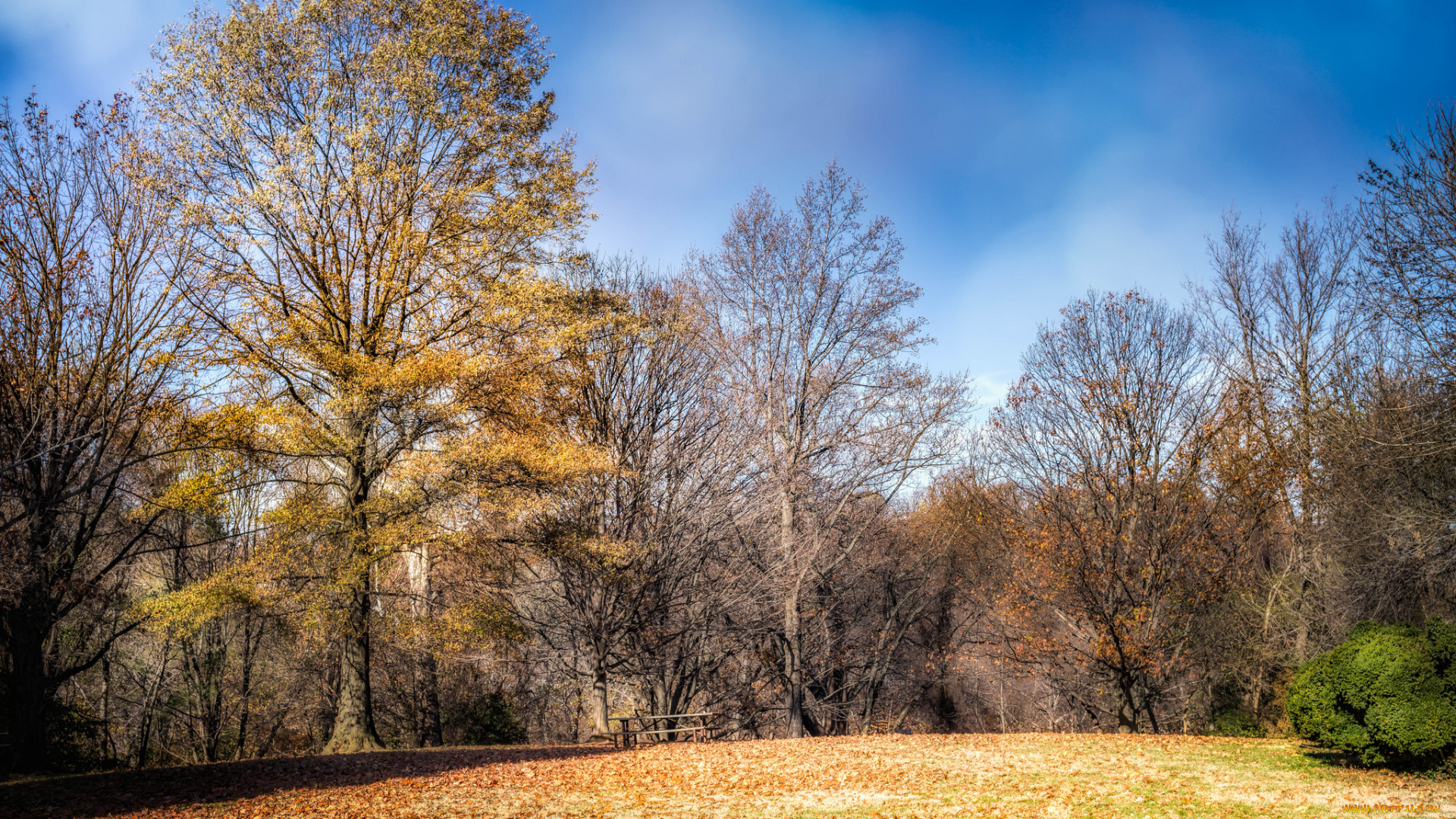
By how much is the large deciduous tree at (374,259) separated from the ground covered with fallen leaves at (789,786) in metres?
3.90

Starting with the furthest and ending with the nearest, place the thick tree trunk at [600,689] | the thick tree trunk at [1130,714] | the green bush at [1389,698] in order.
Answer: the thick tree trunk at [600,689], the thick tree trunk at [1130,714], the green bush at [1389,698]

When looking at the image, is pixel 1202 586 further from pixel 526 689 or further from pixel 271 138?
pixel 271 138

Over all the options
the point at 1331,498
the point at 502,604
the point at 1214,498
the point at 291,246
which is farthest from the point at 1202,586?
the point at 291,246

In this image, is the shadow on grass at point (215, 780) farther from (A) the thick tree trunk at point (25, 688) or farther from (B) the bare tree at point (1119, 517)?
(B) the bare tree at point (1119, 517)

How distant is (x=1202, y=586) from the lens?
56.0ft

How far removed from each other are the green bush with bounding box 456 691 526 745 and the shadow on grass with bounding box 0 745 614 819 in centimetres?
633

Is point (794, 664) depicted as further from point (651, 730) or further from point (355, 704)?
point (355, 704)

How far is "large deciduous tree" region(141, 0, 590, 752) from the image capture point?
1371cm

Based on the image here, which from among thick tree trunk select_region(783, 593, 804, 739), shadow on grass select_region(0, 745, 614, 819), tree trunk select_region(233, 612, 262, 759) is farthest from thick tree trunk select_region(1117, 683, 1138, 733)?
tree trunk select_region(233, 612, 262, 759)

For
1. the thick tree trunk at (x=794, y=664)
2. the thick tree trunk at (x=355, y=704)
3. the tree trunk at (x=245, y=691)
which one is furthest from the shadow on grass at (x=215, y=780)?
the tree trunk at (x=245, y=691)

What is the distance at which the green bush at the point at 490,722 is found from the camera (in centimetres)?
1930

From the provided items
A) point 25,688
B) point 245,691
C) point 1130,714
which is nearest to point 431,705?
point 245,691

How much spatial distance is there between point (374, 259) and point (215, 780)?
972cm

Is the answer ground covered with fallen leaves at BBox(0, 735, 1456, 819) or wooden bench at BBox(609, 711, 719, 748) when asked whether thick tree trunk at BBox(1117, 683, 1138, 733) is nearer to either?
ground covered with fallen leaves at BBox(0, 735, 1456, 819)
